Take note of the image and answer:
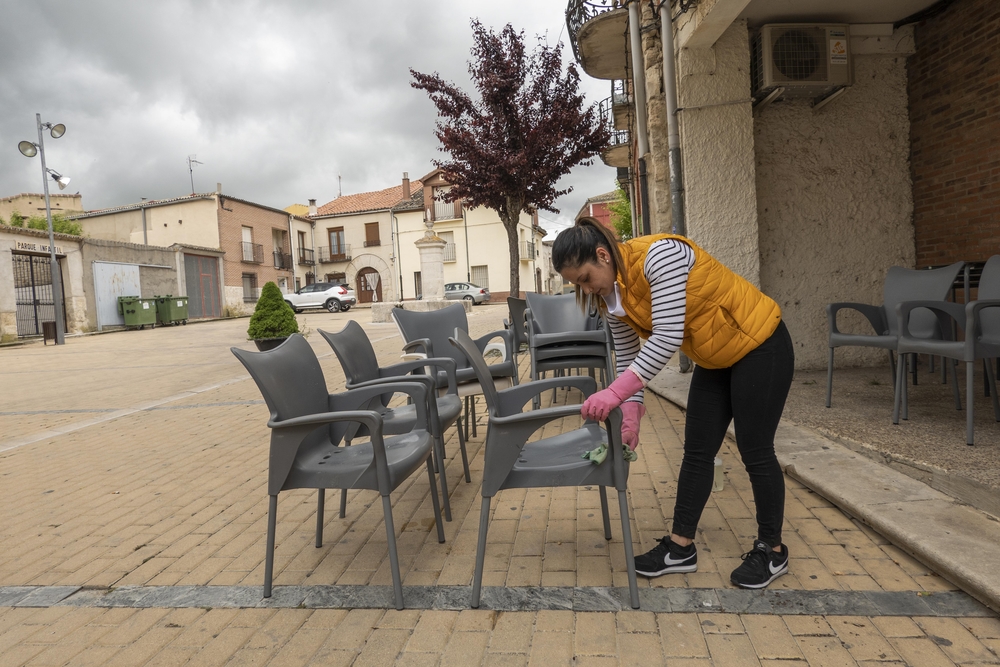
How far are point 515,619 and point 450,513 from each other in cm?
102

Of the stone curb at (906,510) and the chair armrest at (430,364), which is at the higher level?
the chair armrest at (430,364)

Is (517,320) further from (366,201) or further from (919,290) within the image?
(366,201)

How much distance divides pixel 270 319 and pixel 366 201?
1403 inches

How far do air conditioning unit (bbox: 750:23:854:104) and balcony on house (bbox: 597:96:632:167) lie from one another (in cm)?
708

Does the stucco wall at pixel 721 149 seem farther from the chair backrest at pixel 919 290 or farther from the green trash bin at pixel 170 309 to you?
the green trash bin at pixel 170 309

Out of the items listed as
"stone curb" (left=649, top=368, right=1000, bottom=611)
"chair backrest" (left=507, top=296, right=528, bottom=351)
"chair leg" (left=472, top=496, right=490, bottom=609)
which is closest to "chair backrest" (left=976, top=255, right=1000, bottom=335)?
"stone curb" (left=649, top=368, right=1000, bottom=611)

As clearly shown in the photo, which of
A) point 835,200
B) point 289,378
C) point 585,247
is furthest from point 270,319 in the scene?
point 585,247

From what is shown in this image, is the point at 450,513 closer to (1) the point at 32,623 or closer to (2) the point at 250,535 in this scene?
(2) the point at 250,535

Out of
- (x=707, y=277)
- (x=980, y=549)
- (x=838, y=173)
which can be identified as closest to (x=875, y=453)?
(x=980, y=549)

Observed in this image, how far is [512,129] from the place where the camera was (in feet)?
40.7

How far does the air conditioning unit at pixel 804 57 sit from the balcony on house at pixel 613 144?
7.08 metres

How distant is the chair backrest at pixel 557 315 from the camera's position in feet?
19.6

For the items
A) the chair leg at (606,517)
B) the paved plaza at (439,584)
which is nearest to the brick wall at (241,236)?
the paved plaza at (439,584)

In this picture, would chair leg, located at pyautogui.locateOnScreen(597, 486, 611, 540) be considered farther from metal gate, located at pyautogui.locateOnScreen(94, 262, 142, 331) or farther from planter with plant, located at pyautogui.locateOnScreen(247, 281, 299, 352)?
metal gate, located at pyautogui.locateOnScreen(94, 262, 142, 331)
